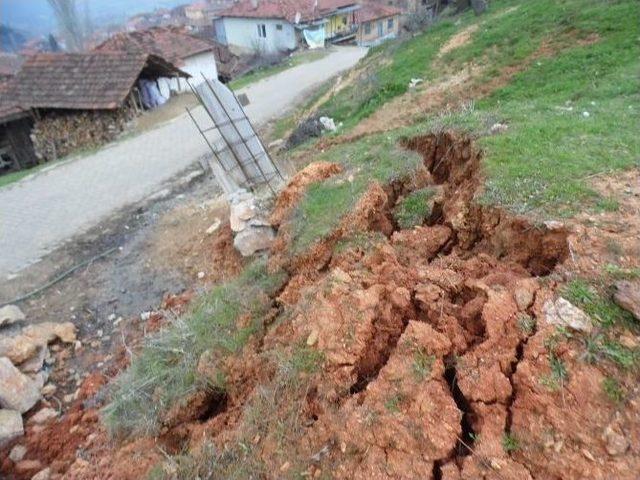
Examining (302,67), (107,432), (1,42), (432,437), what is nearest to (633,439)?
(432,437)

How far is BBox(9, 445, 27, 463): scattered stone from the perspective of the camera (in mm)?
4012

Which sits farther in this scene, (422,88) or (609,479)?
(422,88)

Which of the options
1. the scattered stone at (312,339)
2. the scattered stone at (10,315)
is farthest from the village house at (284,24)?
the scattered stone at (312,339)

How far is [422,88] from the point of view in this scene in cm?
980

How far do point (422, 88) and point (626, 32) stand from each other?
3813 mm

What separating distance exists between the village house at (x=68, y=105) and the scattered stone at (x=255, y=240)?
10252 millimetres

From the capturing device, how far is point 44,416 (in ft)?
14.7

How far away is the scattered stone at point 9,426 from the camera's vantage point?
414cm

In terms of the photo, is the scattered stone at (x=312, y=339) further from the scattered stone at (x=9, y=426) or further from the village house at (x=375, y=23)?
the village house at (x=375, y=23)

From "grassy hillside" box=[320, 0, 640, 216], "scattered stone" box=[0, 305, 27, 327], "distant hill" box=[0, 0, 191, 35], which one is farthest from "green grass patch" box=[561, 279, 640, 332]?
"distant hill" box=[0, 0, 191, 35]

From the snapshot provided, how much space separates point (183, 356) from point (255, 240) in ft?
7.05

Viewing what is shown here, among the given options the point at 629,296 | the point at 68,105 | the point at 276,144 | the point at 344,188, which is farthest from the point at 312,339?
the point at 68,105

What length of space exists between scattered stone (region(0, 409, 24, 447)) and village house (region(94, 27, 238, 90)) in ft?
51.4

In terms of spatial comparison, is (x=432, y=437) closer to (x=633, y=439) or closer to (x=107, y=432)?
(x=633, y=439)
